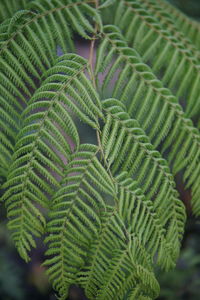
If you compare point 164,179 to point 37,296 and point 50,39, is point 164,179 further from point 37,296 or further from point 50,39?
point 37,296

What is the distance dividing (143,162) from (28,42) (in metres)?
0.57

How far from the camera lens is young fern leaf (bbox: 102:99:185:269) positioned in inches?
39.5

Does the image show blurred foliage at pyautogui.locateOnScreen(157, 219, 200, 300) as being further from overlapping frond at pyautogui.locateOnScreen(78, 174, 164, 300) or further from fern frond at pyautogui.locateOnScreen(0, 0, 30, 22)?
fern frond at pyautogui.locateOnScreen(0, 0, 30, 22)

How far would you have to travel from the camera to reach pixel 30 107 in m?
0.98

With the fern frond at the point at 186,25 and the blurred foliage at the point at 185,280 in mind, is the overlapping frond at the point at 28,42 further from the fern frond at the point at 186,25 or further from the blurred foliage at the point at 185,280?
the blurred foliage at the point at 185,280

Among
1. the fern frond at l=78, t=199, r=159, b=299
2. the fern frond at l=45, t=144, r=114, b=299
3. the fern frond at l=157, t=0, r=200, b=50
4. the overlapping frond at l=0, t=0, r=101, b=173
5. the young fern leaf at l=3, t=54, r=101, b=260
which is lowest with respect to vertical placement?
the fern frond at l=78, t=199, r=159, b=299

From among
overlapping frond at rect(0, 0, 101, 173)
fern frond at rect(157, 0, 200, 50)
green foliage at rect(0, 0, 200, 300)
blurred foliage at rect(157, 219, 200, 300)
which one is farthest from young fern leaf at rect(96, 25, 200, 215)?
blurred foliage at rect(157, 219, 200, 300)

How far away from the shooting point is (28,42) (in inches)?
41.7

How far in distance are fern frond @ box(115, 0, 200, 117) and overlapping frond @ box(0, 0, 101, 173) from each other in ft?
0.85

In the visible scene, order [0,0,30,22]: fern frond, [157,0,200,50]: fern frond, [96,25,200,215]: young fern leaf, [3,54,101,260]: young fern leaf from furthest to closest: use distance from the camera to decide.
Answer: [157,0,200,50]: fern frond
[0,0,30,22]: fern frond
[96,25,200,215]: young fern leaf
[3,54,101,260]: young fern leaf

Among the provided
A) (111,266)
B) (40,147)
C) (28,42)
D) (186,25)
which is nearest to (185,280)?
(111,266)

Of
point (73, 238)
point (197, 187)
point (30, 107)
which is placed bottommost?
point (197, 187)

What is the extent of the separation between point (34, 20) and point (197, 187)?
0.86m

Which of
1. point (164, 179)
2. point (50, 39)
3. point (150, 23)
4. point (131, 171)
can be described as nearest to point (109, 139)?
point (131, 171)
